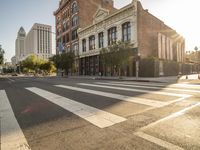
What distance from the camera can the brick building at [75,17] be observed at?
42.5 metres

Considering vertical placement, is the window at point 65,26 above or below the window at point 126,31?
above

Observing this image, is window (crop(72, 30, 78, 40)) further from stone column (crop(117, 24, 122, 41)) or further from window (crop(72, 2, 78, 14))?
stone column (crop(117, 24, 122, 41))

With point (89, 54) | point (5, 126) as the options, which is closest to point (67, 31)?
point (89, 54)

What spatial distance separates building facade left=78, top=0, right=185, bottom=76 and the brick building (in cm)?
345

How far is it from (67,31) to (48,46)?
83.1 metres

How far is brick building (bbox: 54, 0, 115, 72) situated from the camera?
139ft

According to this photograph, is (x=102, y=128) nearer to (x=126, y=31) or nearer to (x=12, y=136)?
(x=12, y=136)

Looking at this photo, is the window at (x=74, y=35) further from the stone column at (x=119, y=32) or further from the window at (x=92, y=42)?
the stone column at (x=119, y=32)

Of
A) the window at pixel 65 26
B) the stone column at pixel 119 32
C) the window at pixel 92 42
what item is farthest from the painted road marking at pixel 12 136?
the window at pixel 65 26

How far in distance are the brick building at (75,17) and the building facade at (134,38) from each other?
345 centimetres

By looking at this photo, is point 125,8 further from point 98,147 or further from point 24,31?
point 24,31

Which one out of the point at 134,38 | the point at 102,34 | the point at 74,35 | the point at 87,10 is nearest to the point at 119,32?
the point at 134,38

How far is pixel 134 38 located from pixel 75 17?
74.1 feet

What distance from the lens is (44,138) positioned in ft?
10.2
